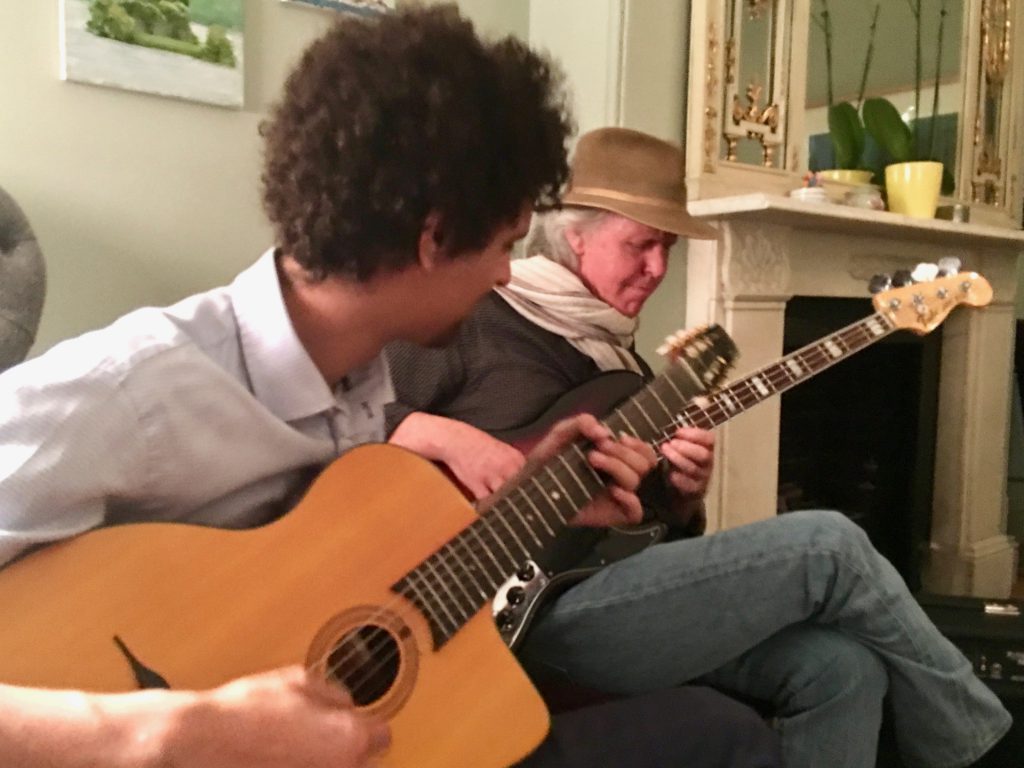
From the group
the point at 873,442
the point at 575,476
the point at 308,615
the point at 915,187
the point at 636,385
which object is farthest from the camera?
the point at 873,442

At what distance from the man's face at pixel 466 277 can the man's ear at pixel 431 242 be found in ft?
0.04

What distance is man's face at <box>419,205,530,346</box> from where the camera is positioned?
0.86m

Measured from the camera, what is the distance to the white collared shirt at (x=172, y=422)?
0.61m

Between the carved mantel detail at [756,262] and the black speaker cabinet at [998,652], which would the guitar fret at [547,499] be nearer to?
the black speaker cabinet at [998,652]

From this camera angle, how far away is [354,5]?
146cm

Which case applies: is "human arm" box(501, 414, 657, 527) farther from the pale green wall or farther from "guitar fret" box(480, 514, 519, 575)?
the pale green wall

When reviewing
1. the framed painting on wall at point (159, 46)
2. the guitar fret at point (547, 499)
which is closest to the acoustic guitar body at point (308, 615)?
the guitar fret at point (547, 499)

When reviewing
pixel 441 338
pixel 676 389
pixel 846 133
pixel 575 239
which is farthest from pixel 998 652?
pixel 846 133

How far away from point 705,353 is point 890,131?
1.31m

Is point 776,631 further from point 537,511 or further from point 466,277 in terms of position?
point 466,277

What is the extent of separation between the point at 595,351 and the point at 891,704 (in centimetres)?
63

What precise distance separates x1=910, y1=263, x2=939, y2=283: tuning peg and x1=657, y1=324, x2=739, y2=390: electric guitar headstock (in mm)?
408

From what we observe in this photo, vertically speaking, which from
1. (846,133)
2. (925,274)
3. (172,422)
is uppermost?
(846,133)

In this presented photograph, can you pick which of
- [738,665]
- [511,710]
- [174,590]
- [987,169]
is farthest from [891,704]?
[987,169]
